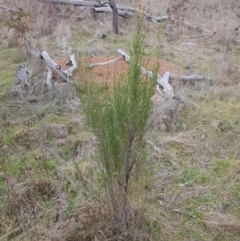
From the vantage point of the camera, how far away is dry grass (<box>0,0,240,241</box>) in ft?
9.72

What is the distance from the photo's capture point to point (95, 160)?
2799mm

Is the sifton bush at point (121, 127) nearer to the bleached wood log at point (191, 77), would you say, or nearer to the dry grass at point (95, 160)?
the dry grass at point (95, 160)

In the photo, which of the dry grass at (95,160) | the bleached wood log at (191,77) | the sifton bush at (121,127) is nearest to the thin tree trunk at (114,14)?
the dry grass at (95,160)

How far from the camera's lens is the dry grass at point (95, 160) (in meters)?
2.96

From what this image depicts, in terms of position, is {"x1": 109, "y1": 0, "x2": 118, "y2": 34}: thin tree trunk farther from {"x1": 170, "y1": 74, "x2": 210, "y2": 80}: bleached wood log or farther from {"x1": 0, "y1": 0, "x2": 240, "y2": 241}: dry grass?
{"x1": 170, "y1": 74, "x2": 210, "y2": 80}: bleached wood log

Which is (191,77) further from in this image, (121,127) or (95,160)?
(121,127)

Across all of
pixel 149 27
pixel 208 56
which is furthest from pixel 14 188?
pixel 149 27

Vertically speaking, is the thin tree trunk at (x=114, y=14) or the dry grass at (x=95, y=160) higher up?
the thin tree trunk at (x=114, y=14)

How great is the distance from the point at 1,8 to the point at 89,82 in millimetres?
7175

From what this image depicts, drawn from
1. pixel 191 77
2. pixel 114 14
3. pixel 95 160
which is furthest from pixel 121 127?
pixel 114 14

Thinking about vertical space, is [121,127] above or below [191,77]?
above

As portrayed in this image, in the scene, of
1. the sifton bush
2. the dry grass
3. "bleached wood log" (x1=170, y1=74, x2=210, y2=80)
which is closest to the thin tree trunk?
the dry grass

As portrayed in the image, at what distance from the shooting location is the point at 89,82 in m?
2.55

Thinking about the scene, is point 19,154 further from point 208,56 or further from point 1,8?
point 1,8
